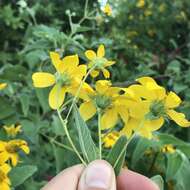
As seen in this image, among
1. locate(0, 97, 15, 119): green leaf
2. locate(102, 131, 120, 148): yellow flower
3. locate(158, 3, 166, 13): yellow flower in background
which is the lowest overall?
locate(158, 3, 166, 13): yellow flower in background

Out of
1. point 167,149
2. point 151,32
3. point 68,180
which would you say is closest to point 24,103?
point 167,149

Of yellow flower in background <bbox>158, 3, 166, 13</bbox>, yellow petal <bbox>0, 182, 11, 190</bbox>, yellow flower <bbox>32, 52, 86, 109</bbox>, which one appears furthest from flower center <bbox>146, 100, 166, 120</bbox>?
yellow flower in background <bbox>158, 3, 166, 13</bbox>

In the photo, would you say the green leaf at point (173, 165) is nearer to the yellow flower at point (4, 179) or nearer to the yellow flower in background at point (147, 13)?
the yellow flower at point (4, 179)

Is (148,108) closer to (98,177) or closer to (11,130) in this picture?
(98,177)

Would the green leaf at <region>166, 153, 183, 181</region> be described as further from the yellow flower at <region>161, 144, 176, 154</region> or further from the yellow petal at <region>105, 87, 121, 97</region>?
the yellow petal at <region>105, 87, 121, 97</region>

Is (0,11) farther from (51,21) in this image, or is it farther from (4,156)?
(4,156)

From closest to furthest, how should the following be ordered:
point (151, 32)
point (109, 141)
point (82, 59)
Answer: point (109, 141) → point (82, 59) → point (151, 32)
